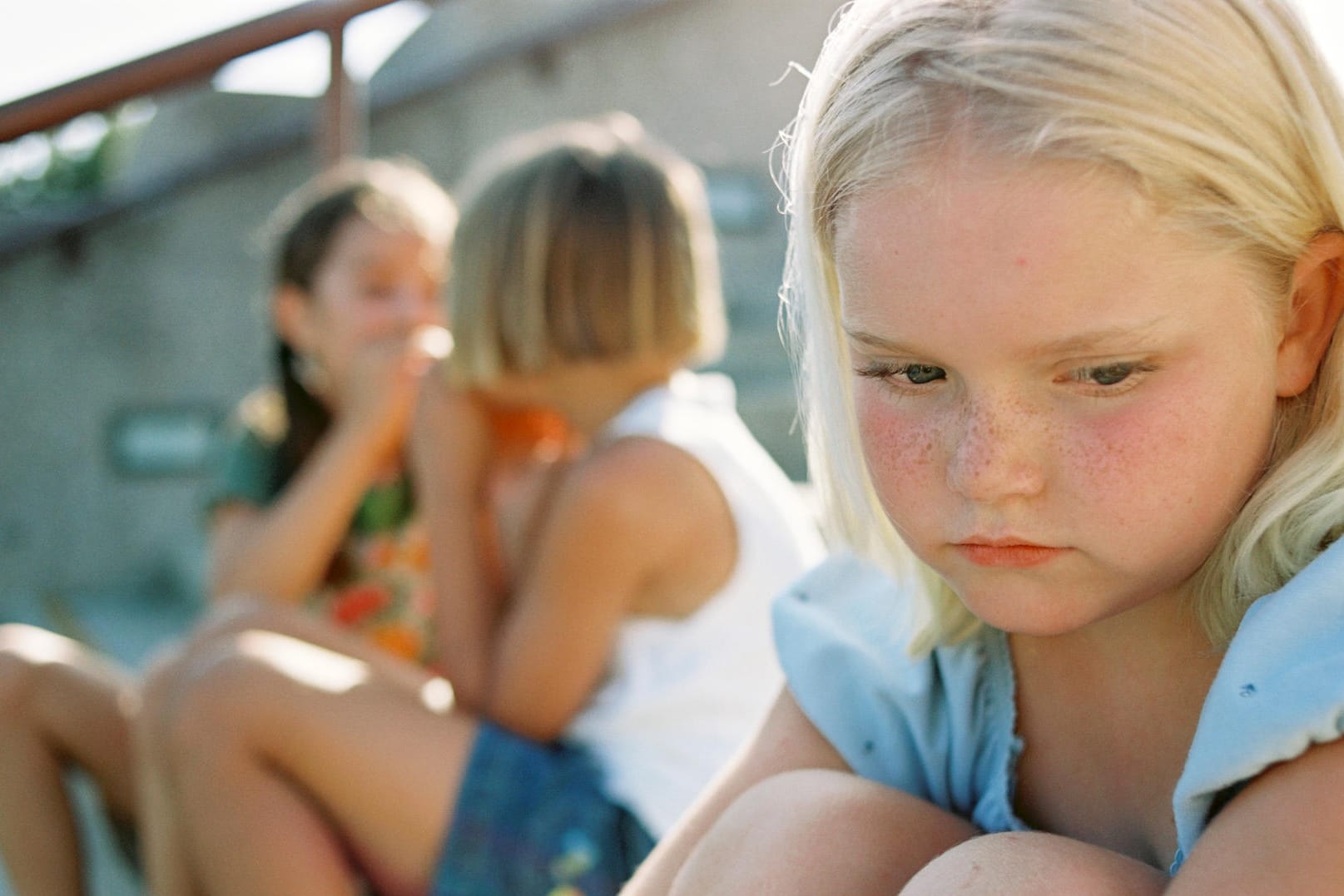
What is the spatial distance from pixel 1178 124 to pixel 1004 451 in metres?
0.23

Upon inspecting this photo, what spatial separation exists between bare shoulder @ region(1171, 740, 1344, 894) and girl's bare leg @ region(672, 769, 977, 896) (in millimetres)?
252

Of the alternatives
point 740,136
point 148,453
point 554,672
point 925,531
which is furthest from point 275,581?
point 740,136

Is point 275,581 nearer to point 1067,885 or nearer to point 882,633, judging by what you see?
point 882,633

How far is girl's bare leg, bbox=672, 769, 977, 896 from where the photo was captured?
3.26 feet

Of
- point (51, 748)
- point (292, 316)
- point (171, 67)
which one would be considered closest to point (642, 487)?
point (51, 748)

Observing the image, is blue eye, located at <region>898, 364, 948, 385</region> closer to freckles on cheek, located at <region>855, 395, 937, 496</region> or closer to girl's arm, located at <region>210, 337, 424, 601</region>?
freckles on cheek, located at <region>855, 395, 937, 496</region>

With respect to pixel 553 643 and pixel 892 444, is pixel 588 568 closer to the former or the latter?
pixel 553 643

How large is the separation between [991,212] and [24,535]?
13.9 ft

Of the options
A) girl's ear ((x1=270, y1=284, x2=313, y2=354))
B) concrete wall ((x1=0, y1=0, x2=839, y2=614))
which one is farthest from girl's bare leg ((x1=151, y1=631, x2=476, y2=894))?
concrete wall ((x1=0, y1=0, x2=839, y2=614))

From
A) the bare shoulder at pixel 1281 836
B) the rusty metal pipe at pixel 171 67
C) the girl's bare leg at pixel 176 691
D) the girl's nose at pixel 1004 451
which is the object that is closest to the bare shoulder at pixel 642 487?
the girl's bare leg at pixel 176 691

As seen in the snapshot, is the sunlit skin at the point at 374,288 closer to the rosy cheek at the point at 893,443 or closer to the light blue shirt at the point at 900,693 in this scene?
the light blue shirt at the point at 900,693

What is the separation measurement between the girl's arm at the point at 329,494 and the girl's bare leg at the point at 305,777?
2.09 feet

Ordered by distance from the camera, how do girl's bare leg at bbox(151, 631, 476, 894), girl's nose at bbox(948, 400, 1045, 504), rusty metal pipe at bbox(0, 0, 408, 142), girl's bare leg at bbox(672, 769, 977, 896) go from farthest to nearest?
1. rusty metal pipe at bbox(0, 0, 408, 142)
2. girl's bare leg at bbox(151, 631, 476, 894)
3. girl's bare leg at bbox(672, 769, 977, 896)
4. girl's nose at bbox(948, 400, 1045, 504)

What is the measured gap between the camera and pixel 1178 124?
826 millimetres
